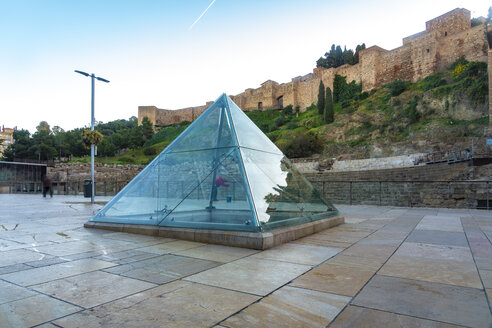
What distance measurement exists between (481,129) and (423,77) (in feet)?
58.5

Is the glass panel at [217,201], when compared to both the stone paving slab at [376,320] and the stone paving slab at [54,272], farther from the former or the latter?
the stone paving slab at [376,320]

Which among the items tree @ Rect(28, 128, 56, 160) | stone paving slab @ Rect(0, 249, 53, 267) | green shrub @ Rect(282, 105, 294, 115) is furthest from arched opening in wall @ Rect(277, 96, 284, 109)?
stone paving slab @ Rect(0, 249, 53, 267)

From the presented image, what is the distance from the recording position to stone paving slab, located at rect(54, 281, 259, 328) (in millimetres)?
1643

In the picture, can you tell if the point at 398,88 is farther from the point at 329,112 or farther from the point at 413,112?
the point at 329,112

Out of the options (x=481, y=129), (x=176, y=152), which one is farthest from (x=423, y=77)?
(x=176, y=152)

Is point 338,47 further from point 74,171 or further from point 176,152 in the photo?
point 176,152

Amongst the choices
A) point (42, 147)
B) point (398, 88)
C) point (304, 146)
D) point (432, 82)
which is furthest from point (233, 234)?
point (42, 147)

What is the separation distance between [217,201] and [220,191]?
0.54 ft

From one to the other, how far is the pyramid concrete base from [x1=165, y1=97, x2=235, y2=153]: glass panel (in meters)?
1.39

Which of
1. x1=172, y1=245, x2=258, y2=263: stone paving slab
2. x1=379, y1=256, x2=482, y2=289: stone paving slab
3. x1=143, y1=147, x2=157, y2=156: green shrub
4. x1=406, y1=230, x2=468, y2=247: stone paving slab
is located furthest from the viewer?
x1=143, y1=147, x2=157, y2=156: green shrub

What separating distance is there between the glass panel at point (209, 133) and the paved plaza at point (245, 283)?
1652 mm

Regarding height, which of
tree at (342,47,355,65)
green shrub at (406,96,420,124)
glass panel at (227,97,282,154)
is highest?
tree at (342,47,355,65)

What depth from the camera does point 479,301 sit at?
1920 mm

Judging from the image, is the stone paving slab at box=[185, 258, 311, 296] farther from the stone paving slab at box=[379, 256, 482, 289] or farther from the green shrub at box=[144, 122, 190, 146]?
the green shrub at box=[144, 122, 190, 146]
